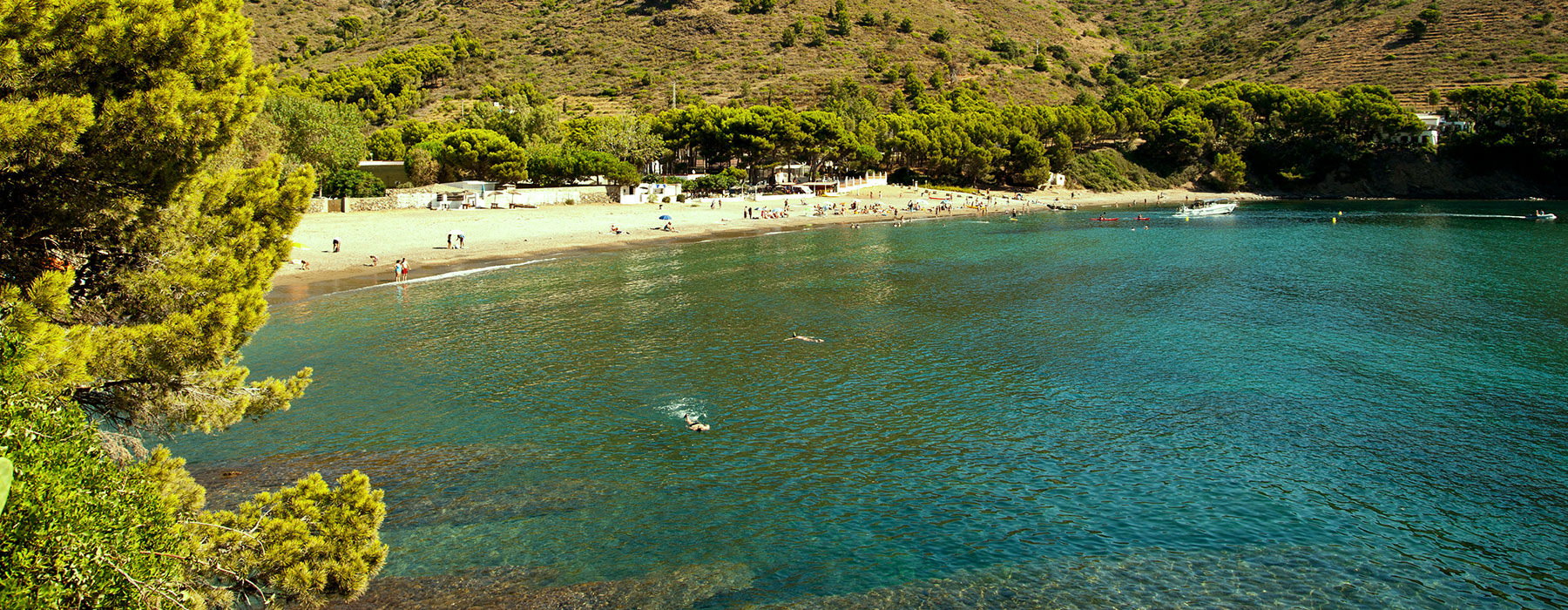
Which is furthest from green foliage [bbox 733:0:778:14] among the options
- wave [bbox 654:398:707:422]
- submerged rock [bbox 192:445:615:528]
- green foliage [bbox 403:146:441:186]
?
submerged rock [bbox 192:445:615:528]

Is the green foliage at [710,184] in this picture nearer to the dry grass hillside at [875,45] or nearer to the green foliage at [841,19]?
the dry grass hillside at [875,45]

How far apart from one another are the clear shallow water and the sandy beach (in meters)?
6.28

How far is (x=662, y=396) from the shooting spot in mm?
23656

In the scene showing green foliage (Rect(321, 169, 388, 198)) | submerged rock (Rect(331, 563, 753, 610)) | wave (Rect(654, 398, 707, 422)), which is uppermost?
green foliage (Rect(321, 169, 388, 198))

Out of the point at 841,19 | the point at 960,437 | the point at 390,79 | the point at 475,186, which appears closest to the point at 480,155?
the point at 475,186

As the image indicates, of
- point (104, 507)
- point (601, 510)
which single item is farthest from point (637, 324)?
point (104, 507)

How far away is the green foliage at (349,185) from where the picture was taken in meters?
61.5

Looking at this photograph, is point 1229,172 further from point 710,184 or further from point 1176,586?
point 1176,586

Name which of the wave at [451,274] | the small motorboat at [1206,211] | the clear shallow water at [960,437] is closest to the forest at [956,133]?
the small motorboat at [1206,211]

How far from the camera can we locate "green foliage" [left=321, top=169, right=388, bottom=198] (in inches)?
2422

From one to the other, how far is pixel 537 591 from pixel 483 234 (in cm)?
4703

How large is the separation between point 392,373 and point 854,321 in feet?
52.8

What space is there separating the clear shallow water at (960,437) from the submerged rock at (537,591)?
0.34 m

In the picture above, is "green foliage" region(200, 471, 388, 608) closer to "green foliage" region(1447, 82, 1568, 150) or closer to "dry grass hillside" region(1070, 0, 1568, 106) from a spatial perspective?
"green foliage" region(1447, 82, 1568, 150)
